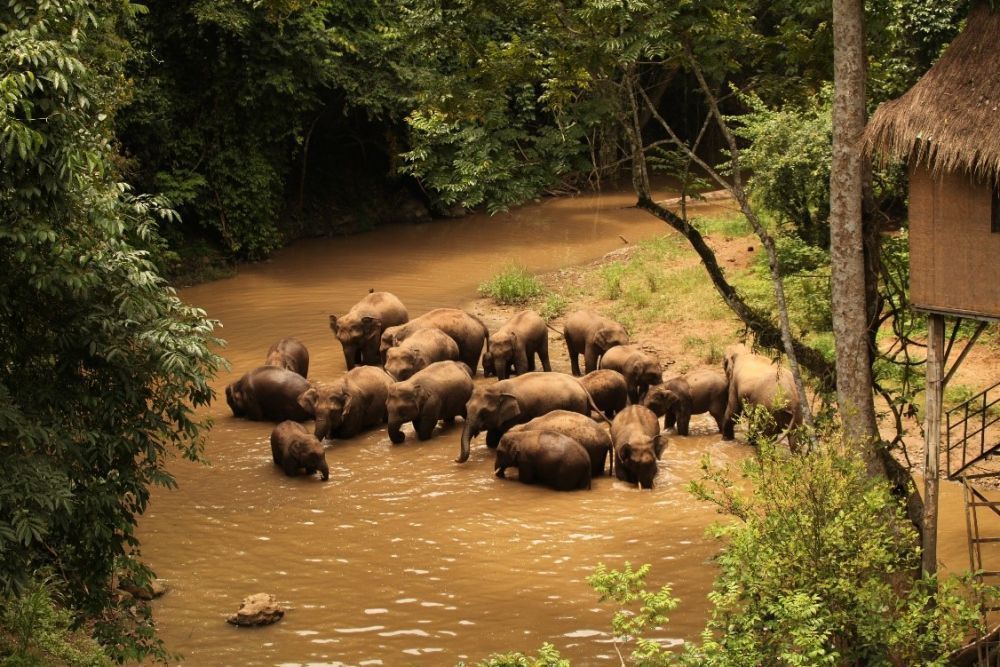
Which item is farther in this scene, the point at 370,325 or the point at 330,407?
the point at 370,325

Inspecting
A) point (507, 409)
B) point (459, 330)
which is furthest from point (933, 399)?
point (459, 330)

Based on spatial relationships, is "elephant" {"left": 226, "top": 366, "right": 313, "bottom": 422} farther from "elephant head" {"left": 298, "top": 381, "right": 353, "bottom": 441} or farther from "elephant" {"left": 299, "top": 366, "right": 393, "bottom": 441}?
"elephant head" {"left": 298, "top": 381, "right": 353, "bottom": 441}

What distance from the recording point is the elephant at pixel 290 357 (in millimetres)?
17016

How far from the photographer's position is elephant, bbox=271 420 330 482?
530 inches

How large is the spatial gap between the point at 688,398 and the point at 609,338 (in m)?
2.62

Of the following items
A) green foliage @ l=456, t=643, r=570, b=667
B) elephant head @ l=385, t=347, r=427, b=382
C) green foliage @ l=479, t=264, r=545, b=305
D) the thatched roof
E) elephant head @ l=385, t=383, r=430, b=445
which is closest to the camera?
green foliage @ l=456, t=643, r=570, b=667

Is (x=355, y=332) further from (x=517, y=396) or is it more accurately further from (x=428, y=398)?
(x=517, y=396)

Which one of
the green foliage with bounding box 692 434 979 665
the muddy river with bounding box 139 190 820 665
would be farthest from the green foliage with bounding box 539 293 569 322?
the green foliage with bounding box 692 434 979 665

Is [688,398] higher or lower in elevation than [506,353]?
lower

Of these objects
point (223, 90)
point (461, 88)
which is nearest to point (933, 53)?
point (461, 88)

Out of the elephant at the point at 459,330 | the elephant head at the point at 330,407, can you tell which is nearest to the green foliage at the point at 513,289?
the elephant at the point at 459,330

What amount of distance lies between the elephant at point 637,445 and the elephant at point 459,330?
15.1 ft

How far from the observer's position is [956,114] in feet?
29.0

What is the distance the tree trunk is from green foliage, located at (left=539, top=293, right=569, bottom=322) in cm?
1083
